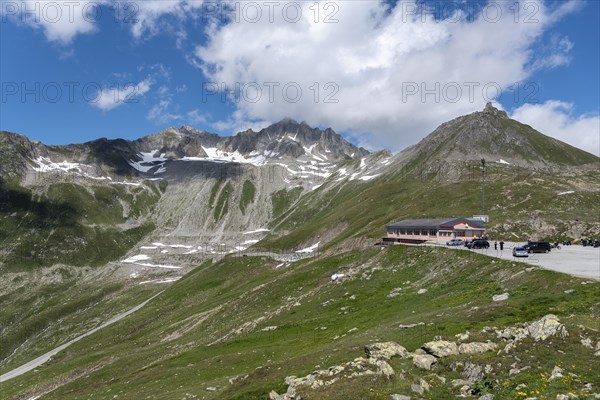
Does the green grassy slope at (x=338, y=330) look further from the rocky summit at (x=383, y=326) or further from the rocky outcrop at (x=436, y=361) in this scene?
the rocky outcrop at (x=436, y=361)

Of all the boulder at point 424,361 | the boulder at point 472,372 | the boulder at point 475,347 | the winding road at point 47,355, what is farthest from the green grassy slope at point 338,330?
the winding road at point 47,355

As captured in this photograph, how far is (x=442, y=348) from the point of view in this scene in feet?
88.4

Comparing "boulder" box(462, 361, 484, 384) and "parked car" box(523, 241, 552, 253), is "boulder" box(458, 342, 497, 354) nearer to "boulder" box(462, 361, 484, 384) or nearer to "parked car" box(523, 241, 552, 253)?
"boulder" box(462, 361, 484, 384)

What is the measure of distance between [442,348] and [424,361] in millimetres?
2150

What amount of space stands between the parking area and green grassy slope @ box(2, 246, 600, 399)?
4331 mm

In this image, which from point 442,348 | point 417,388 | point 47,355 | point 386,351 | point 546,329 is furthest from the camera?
point 47,355

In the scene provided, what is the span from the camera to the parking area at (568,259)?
4816cm

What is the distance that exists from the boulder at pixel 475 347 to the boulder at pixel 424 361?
2282 mm

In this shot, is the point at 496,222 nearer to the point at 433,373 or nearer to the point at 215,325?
the point at 215,325

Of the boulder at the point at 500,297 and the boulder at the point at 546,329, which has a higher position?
the boulder at the point at 546,329

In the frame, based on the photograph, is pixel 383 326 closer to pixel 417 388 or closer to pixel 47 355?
pixel 417 388

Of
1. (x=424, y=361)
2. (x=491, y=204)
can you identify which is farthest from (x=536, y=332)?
(x=491, y=204)

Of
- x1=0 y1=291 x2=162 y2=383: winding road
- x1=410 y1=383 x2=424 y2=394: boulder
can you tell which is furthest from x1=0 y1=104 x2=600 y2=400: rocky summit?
x1=0 y1=291 x2=162 y2=383: winding road

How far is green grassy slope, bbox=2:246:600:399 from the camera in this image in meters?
24.4
